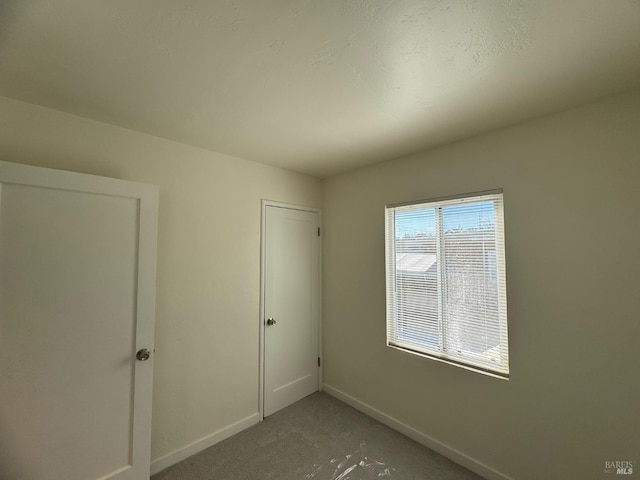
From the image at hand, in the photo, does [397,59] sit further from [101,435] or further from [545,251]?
[101,435]

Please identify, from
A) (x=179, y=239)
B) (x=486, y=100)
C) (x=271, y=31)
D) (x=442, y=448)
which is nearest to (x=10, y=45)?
(x=271, y=31)

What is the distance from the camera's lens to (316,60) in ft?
4.02

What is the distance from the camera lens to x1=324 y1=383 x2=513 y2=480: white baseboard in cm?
183

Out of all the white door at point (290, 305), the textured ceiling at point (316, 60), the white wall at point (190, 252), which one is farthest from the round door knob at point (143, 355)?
the textured ceiling at point (316, 60)

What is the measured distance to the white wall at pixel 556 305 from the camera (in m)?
1.43

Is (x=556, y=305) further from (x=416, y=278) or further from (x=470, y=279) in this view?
(x=416, y=278)

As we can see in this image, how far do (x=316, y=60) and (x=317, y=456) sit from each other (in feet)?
8.77

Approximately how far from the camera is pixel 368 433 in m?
2.29

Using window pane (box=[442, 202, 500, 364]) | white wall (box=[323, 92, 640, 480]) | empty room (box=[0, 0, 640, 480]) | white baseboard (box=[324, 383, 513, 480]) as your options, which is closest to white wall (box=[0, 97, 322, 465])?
empty room (box=[0, 0, 640, 480])

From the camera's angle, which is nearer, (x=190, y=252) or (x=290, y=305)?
(x=190, y=252)

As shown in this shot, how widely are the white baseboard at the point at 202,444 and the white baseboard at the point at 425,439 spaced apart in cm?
98

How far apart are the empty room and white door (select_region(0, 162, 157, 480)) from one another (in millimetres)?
11

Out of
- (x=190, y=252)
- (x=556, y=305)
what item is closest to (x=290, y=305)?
(x=190, y=252)

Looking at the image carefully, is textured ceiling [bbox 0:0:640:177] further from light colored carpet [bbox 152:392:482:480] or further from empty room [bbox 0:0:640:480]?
light colored carpet [bbox 152:392:482:480]
